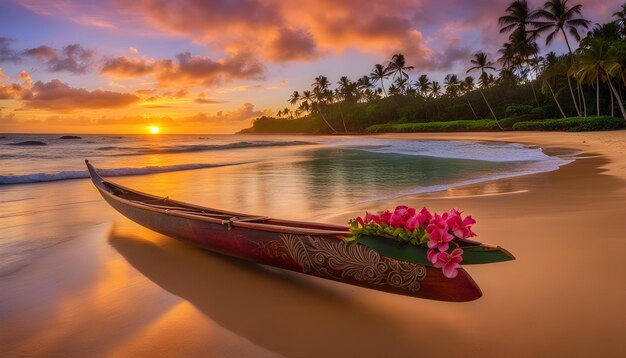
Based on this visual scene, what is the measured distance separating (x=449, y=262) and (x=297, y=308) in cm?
129

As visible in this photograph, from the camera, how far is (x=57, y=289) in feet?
12.0

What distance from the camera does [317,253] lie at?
300 cm

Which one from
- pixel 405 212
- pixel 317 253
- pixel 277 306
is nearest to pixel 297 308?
pixel 277 306

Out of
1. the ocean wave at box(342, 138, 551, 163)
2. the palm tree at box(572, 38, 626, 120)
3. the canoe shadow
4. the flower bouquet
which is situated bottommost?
the ocean wave at box(342, 138, 551, 163)

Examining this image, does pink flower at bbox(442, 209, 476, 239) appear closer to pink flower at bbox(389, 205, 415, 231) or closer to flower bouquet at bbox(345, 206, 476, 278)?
flower bouquet at bbox(345, 206, 476, 278)

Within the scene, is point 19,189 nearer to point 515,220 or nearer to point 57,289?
point 57,289

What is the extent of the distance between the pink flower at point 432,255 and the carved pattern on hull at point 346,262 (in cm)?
11

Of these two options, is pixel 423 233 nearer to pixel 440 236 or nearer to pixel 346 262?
pixel 440 236

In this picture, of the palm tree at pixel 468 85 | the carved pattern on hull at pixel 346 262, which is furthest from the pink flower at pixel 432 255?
the palm tree at pixel 468 85

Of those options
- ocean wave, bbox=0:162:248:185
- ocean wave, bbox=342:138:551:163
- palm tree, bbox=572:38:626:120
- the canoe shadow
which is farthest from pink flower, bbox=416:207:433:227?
palm tree, bbox=572:38:626:120

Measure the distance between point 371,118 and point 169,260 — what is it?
246 ft

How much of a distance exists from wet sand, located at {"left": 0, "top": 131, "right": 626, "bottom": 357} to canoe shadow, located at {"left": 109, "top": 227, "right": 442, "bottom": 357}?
0.03 feet

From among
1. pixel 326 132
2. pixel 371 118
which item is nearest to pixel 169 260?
pixel 371 118

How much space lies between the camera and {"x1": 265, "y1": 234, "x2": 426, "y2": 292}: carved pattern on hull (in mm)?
2570
